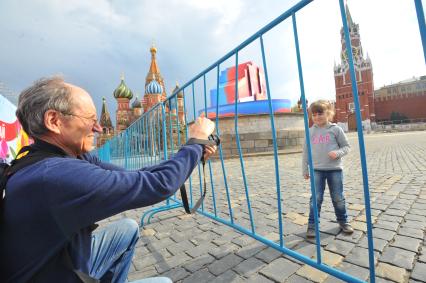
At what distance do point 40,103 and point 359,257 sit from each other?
90.5 inches

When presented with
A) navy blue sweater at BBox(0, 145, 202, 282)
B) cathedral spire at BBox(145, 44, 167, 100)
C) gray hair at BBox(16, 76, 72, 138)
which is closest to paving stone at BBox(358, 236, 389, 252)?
navy blue sweater at BBox(0, 145, 202, 282)

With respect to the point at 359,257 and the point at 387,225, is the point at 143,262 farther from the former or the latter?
the point at 387,225

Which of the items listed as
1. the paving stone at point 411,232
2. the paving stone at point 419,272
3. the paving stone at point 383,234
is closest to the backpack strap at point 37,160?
the paving stone at point 419,272

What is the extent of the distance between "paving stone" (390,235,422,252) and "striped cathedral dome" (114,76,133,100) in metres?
55.0

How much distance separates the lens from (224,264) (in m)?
2.06

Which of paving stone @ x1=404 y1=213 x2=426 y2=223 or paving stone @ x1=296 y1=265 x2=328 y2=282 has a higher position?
paving stone @ x1=404 y1=213 x2=426 y2=223

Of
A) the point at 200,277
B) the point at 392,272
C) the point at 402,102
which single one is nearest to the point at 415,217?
the point at 392,272

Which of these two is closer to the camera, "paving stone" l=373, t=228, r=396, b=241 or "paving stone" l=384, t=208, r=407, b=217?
"paving stone" l=373, t=228, r=396, b=241

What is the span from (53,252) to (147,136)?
4.14 meters

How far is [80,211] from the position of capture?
969 millimetres

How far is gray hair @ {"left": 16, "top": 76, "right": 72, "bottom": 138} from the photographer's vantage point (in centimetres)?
113

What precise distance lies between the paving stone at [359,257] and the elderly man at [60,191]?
145cm

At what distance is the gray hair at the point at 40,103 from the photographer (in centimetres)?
113

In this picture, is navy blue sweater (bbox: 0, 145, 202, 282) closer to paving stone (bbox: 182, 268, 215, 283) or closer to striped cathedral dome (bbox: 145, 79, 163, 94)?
paving stone (bbox: 182, 268, 215, 283)
